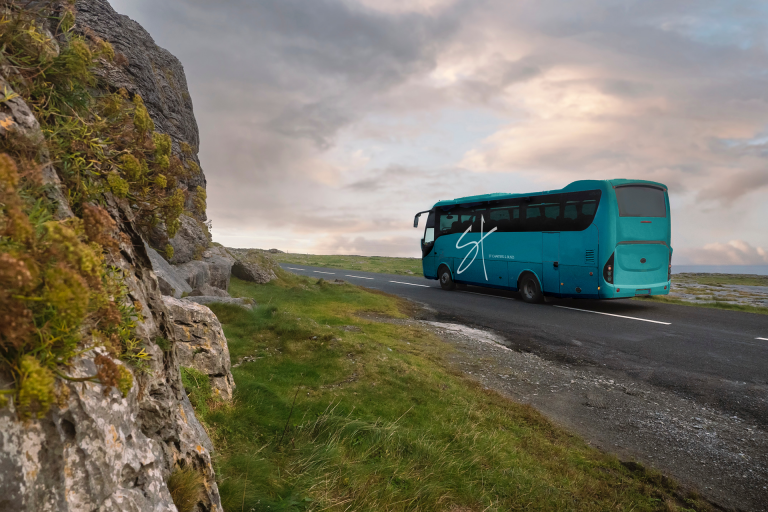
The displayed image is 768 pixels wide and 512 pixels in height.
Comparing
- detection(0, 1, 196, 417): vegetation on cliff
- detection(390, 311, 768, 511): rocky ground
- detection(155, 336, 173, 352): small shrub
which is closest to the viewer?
detection(0, 1, 196, 417): vegetation on cliff

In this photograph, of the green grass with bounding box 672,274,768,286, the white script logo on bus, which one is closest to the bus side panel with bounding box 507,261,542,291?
the white script logo on bus

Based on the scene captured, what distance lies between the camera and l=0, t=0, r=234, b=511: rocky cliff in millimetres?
1474

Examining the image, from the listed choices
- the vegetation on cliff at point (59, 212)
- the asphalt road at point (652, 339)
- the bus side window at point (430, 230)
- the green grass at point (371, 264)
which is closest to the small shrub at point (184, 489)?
the vegetation on cliff at point (59, 212)

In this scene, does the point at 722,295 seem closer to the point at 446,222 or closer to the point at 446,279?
the point at 446,279

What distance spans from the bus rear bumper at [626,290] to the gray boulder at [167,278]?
41.0ft

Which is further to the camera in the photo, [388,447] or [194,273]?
[194,273]

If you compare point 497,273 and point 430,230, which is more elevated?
point 430,230

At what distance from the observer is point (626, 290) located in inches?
569

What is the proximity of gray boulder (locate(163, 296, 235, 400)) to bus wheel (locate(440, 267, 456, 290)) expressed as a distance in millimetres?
16674

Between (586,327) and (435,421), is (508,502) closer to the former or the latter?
(435,421)

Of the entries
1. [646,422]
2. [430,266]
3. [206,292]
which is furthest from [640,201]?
[206,292]

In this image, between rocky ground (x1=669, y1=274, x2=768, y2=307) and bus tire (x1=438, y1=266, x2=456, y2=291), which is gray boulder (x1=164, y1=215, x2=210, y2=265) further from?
rocky ground (x1=669, y1=274, x2=768, y2=307)

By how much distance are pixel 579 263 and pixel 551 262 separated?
3.85ft

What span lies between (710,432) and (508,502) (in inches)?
139
